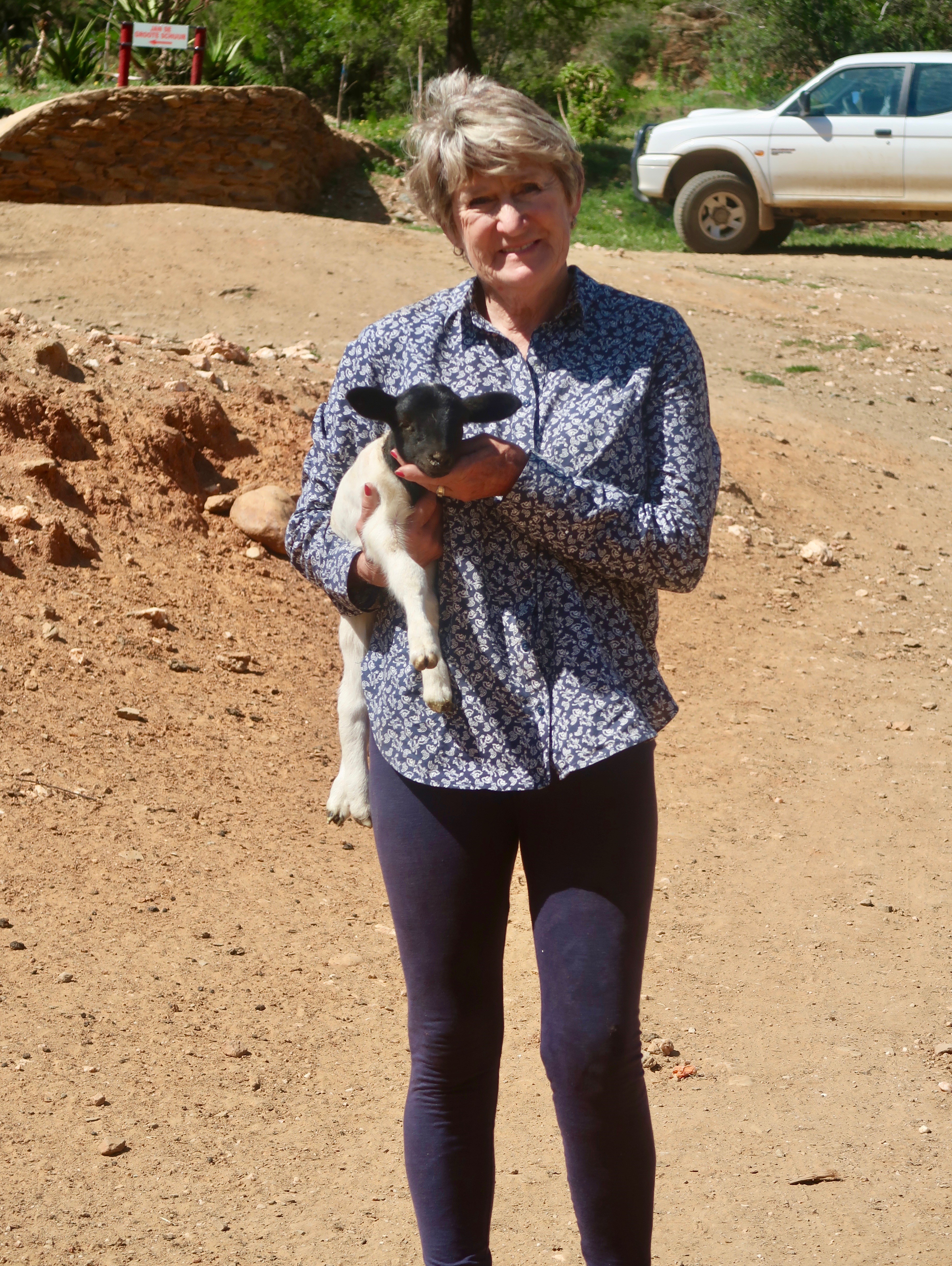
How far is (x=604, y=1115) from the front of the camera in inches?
83.7

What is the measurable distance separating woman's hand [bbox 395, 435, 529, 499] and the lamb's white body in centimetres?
20

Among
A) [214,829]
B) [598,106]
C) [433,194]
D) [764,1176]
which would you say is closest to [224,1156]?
[764,1176]

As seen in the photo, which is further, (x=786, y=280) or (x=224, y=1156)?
(x=786, y=280)

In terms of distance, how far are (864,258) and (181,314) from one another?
8586 mm

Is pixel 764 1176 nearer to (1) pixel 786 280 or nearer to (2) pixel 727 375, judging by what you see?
(2) pixel 727 375

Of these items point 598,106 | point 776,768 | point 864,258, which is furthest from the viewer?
point 598,106

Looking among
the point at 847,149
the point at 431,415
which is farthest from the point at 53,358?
the point at 847,149

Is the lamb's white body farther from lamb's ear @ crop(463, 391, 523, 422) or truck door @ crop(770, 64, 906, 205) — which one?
truck door @ crop(770, 64, 906, 205)

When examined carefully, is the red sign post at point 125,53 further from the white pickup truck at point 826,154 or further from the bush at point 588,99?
the bush at point 588,99

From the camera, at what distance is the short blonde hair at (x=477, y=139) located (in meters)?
2.16

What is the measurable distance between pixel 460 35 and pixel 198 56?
4.96m

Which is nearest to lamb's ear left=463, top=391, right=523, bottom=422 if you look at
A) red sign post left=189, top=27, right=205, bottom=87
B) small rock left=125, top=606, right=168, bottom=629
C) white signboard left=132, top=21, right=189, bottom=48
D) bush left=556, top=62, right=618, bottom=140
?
small rock left=125, top=606, right=168, bottom=629

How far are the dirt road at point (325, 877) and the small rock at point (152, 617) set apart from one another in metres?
0.03

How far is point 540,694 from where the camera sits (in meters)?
2.14
